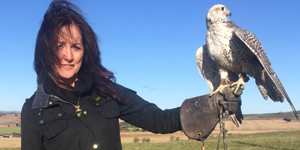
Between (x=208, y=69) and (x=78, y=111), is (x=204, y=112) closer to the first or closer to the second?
(x=78, y=111)

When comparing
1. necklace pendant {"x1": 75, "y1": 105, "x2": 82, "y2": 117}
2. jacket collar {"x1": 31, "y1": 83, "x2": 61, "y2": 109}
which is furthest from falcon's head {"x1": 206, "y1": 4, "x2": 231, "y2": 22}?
jacket collar {"x1": 31, "y1": 83, "x2": 61, "y2": 109}

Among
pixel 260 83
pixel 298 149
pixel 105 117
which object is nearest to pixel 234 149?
pixel 298 149

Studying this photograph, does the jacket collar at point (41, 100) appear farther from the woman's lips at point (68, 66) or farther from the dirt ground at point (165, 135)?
the dirt ground at point (165, 135)

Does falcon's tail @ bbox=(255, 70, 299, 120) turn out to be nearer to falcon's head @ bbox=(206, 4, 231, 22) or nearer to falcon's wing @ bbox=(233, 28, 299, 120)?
falcon's wing @ bbox=(233, 28, 299, 120)

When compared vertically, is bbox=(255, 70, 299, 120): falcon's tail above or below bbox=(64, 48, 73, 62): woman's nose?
below

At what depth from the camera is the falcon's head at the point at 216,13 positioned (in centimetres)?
359

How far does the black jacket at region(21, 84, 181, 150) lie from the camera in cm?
169

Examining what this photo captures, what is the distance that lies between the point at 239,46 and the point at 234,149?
846cm

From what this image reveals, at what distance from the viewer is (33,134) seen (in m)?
1.69

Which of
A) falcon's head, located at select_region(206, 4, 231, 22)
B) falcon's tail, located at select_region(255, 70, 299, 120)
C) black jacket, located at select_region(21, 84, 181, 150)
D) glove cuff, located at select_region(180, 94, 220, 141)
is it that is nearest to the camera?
black jacket, located at select_region(21, 84, 181, 150)

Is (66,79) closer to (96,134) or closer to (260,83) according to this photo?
(96,134)

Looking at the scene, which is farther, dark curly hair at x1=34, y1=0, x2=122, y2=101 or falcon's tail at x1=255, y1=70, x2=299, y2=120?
falcon's tail at x1=255, y1=70, x2=299, y2=120

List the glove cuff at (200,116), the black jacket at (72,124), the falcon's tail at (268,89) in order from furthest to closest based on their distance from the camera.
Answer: the falcon's tail at (268,89) → the glove cuff at (200,116) → the black jacket at (72,124)

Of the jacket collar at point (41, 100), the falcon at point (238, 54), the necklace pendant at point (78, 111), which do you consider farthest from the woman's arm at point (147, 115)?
the falcon at point (238, 54)
